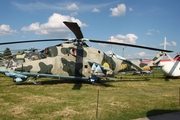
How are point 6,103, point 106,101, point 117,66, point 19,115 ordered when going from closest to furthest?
1. point 19,115
2. point 6,103
3. point 106,101
4. point 117,66

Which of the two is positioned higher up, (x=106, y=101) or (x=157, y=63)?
(x=157, y=63)

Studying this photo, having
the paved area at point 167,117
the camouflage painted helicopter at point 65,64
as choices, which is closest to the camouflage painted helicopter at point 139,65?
the camouflage painted helicopter at point 65,64

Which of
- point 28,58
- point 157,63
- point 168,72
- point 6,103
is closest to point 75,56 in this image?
point 28,58

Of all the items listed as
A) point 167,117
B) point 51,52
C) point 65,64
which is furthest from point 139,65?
point 167,117

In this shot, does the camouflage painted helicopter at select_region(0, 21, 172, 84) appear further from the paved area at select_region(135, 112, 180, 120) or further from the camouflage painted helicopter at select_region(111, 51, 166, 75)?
the paved area at select_region(135, 112, 180, 120)

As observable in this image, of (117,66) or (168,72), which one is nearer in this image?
(117,66)

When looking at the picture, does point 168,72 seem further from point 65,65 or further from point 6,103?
point 6,103

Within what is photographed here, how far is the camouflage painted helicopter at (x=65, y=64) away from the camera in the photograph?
13.4m

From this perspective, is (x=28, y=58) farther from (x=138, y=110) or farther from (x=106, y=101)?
(x=138, y=110)

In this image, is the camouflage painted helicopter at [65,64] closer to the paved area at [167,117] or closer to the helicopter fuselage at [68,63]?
the helicopter fuselage at [68,63]

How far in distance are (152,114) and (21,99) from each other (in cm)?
628

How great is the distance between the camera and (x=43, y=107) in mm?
7773

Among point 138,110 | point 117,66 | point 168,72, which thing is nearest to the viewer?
point 138,110

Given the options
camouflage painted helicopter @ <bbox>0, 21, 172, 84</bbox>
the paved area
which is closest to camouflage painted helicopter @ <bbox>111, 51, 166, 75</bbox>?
camouflage painted helicopter @ <bbox>0, 21, 172, 84</bbox>
